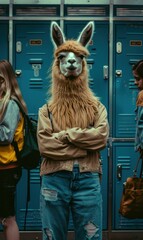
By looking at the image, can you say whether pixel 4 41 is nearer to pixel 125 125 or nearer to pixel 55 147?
pixel 125 125

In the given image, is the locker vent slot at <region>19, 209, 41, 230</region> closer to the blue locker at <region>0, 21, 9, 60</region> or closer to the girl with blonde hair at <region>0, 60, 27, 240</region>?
the girl with blonde hair at <region>0, 60, 27, 240</region>

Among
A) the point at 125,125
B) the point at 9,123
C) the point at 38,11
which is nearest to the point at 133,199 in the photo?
the point at 9,123

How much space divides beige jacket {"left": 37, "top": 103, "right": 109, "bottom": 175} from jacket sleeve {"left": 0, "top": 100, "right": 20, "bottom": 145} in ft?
1.57

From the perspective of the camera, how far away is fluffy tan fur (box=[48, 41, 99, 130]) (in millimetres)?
3775

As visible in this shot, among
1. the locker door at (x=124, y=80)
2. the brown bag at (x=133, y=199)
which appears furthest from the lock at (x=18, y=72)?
the brown bag at (x=133, y=199)

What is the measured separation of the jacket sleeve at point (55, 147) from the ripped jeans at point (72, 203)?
10 cm

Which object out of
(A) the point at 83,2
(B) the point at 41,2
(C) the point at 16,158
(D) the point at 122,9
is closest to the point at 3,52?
(B) the point at 41,2

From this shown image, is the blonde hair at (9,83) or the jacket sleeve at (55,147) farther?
the blonde hair at (9,83)

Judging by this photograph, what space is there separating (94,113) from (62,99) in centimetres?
27

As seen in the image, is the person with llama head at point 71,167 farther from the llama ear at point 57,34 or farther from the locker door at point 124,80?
the locker door at point 124,80

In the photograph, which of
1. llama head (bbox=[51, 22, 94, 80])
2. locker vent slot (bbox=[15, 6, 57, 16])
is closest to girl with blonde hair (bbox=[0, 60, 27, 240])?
llama head (bbox=[51, 22, 94, 80])

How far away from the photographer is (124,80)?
591cm

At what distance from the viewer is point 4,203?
4305mm

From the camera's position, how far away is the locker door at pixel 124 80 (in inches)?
232
